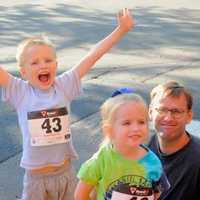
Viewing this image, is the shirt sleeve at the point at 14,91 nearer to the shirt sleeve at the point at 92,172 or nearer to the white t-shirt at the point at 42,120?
the white t-shirt at the point at 42,120

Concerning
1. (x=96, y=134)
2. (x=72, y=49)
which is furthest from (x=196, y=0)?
(x=96, y=134)

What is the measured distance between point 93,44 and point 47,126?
674 cm

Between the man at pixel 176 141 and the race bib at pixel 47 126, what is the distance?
504mm

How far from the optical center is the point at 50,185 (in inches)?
131

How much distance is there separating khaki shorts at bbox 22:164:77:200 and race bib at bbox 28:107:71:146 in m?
0.21

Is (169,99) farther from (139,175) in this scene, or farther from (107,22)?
(107,22)

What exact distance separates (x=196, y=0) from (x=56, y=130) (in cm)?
1317

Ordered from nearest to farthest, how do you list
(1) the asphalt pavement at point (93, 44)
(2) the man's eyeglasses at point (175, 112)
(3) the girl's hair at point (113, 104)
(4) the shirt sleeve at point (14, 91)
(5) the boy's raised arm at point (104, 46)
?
(3) the girl's hair at point (113, 104)
(2) the man's eyeglasses at point (175, 112)
(4) the shirt sleeve at point (14, 91)
(5) the boy's raised arm at point (104, 46)
(1) the asphalt pavement at point (93, 44)

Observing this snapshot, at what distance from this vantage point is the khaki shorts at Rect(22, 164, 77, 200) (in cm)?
333

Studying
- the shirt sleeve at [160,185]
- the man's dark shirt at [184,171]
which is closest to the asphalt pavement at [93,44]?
the man's dark shirt at [184,171]

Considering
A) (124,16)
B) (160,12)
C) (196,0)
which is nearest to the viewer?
(124,16)

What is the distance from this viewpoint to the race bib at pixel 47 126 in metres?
3.22

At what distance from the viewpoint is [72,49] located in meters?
9.62

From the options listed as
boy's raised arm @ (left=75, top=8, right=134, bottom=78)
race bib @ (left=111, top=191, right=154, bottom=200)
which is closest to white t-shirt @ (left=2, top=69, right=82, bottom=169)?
boy's raised arm @ (left=75, top=8, right=134, bottom=78)
